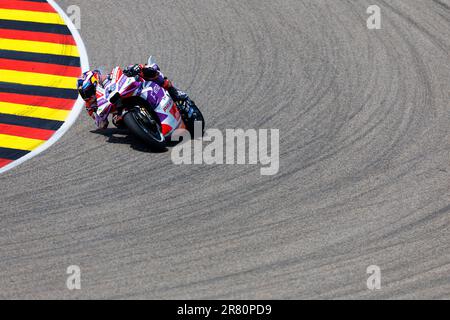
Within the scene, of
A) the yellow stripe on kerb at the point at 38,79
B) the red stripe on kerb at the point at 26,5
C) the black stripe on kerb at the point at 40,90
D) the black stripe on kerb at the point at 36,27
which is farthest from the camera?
the red stripe on kerb at the point at 26,5

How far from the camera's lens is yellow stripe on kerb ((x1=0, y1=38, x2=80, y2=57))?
17328 millimetres

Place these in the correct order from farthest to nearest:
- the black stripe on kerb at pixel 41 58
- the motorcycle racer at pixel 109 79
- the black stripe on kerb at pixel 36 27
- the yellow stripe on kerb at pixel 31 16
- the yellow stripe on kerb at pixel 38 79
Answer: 1. the yellow stripe on kerb at pixel 31 16
2. the black stripe on kerb at pixel 36 27
3. the black stripe on kerb at pixel 41 58
4. the yellow stripe on kerb at pixel 38 79
5. the motorcycle racer at pixel 109 79

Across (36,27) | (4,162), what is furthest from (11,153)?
(36,27)

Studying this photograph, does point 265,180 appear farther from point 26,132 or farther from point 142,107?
point 26,132

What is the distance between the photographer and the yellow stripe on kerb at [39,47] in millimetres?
17328

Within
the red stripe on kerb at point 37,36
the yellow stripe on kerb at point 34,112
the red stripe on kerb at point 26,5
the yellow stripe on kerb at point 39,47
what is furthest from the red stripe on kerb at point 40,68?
the red stripe on kerb at point 26,5

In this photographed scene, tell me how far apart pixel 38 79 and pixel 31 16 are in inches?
111

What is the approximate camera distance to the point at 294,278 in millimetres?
10586

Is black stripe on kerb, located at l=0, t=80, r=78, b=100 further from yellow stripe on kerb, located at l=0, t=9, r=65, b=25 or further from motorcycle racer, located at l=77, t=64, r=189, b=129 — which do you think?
yellow stripe on kerb, located at l=0, t=9, r=65, b=25

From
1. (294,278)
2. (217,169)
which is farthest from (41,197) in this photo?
(294,278)

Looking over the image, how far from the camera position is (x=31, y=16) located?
1862 centimetres

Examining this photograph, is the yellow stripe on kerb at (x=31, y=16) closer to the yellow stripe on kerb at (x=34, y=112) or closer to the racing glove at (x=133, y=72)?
the yellow stripe on kerb at (x=34, y=112)

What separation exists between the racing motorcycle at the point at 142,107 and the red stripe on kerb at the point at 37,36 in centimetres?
428

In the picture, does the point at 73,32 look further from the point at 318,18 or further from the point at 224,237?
the point at 224,237
